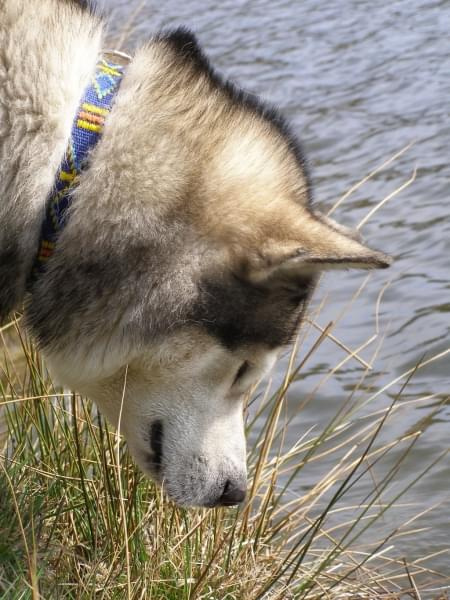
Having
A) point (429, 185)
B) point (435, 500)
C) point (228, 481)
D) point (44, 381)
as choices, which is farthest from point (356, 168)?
point (228, 481)

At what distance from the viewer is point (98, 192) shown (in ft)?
9.41

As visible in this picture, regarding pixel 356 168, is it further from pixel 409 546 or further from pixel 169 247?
pixel 169 247

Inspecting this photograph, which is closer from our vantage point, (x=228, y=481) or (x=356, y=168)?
(x=228, y=481)

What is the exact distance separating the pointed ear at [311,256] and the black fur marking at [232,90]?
0.32 metres

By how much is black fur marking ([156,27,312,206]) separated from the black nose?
0.92 meters

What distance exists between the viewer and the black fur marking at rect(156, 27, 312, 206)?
3.09 meters

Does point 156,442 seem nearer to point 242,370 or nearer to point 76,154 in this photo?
point 242,370

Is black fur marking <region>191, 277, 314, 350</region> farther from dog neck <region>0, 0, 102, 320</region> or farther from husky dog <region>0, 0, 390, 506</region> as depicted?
dog neck <region>0, 0, 102, 320</region>

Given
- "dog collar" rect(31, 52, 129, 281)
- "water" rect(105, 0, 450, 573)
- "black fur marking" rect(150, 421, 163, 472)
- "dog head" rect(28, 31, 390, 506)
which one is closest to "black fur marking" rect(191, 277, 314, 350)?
"dog head" rect(28, 31, 390, 506)

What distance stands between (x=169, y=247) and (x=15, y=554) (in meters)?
1.13

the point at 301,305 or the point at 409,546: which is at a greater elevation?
the point at 301,305

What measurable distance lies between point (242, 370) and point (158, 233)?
568 millimetres

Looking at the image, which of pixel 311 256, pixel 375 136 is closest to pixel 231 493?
pixel 311 256

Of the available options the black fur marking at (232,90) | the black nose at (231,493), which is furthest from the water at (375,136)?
the black nose at (231,493)
